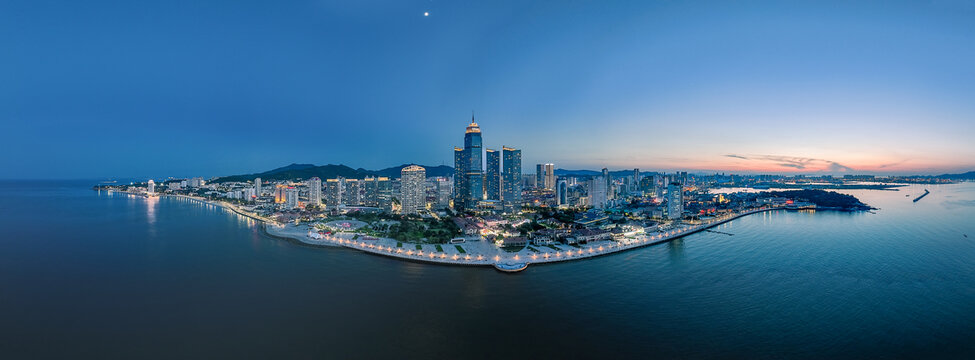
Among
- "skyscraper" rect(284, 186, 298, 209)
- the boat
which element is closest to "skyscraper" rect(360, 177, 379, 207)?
"skyscraper" rect(284, 186, 298, 209)

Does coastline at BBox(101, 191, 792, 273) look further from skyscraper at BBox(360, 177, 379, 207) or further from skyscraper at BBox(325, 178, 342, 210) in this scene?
skyscraper at BBox(325, 178, 342, 210)

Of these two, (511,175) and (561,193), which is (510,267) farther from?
(511,175)

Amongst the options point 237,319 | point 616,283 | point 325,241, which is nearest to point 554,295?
point 616,283

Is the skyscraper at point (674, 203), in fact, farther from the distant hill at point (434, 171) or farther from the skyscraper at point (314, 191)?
the distant hill at point (434, 171)

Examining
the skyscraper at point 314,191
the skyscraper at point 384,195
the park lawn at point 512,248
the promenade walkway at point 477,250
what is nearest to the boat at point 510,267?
the promenade walkway at point 477,250

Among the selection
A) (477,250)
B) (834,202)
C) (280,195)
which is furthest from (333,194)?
(834,202)
